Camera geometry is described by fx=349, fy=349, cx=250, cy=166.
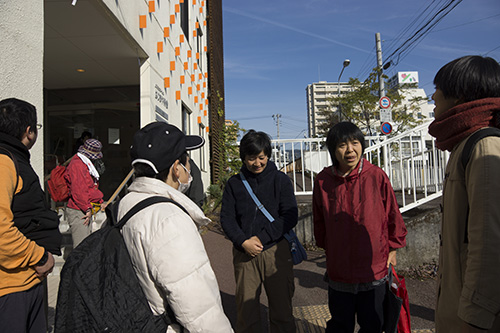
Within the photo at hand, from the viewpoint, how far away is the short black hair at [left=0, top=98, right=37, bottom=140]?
6.65ft

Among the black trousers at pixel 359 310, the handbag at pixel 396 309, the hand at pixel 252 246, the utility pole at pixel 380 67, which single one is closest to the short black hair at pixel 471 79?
the handbag at pixel 396 309

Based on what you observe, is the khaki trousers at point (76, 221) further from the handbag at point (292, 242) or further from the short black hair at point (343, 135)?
the short black hair at point (343, 135)

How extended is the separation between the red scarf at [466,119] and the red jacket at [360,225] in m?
1.05

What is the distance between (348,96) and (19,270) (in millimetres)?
20585

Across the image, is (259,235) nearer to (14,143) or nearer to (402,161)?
(14,143)

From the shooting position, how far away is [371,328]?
2553 millimetres

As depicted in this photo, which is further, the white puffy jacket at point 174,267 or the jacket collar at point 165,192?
the jacket collar at point 165,192

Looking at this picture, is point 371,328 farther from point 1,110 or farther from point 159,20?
point 159,20

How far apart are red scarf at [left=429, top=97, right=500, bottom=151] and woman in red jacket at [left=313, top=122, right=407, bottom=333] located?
106 cm

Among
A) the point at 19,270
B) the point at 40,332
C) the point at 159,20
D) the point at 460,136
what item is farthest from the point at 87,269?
the point at 159,20

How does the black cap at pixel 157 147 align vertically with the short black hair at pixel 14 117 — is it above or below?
below

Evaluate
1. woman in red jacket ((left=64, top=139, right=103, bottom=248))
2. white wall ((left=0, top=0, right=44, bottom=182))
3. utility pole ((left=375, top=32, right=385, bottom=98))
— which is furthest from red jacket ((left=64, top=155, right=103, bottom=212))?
utility pole ((left=375, top=32, right=385, bottom=98))

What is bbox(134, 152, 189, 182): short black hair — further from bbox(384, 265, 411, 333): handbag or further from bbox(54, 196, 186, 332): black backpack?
bbox(384, 265, 411, 333): handbag

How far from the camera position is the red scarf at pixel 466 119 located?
1.49 metres
